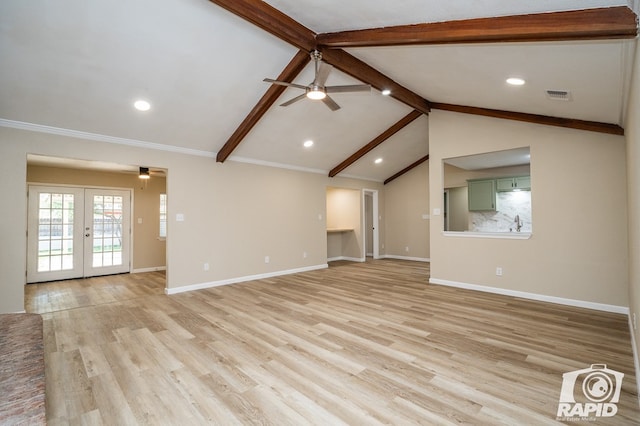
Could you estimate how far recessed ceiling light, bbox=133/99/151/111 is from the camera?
3885mm

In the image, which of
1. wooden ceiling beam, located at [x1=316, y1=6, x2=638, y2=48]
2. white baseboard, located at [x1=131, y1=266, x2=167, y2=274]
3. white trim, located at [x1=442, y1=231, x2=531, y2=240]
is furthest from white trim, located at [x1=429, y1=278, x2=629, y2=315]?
white baseboard, located at [x1=131, y1=266, x2=167, y2=274]

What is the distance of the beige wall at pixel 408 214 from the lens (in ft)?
28.1

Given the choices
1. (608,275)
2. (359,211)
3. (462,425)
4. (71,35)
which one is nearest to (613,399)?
(462,425)

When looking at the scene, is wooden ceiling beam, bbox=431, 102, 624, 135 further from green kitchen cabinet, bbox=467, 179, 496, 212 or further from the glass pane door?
the glass pane door

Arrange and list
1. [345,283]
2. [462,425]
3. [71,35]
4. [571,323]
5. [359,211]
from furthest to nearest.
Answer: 1. [359,211]
2. [345,283]
3. [571,323]
4. [71,35]
5. [462,425]

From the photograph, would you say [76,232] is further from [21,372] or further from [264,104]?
[21,372]

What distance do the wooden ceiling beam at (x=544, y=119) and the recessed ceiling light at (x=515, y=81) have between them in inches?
46.7

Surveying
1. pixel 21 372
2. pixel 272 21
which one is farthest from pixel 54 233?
pixel 21 372

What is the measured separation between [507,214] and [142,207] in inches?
350

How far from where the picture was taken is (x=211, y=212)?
18.2 feet

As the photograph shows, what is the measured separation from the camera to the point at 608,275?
3.91 metres

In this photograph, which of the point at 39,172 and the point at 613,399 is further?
the point at 39,172

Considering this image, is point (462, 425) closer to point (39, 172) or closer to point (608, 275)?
point (608, 275)

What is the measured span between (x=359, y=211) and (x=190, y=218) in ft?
15.8
